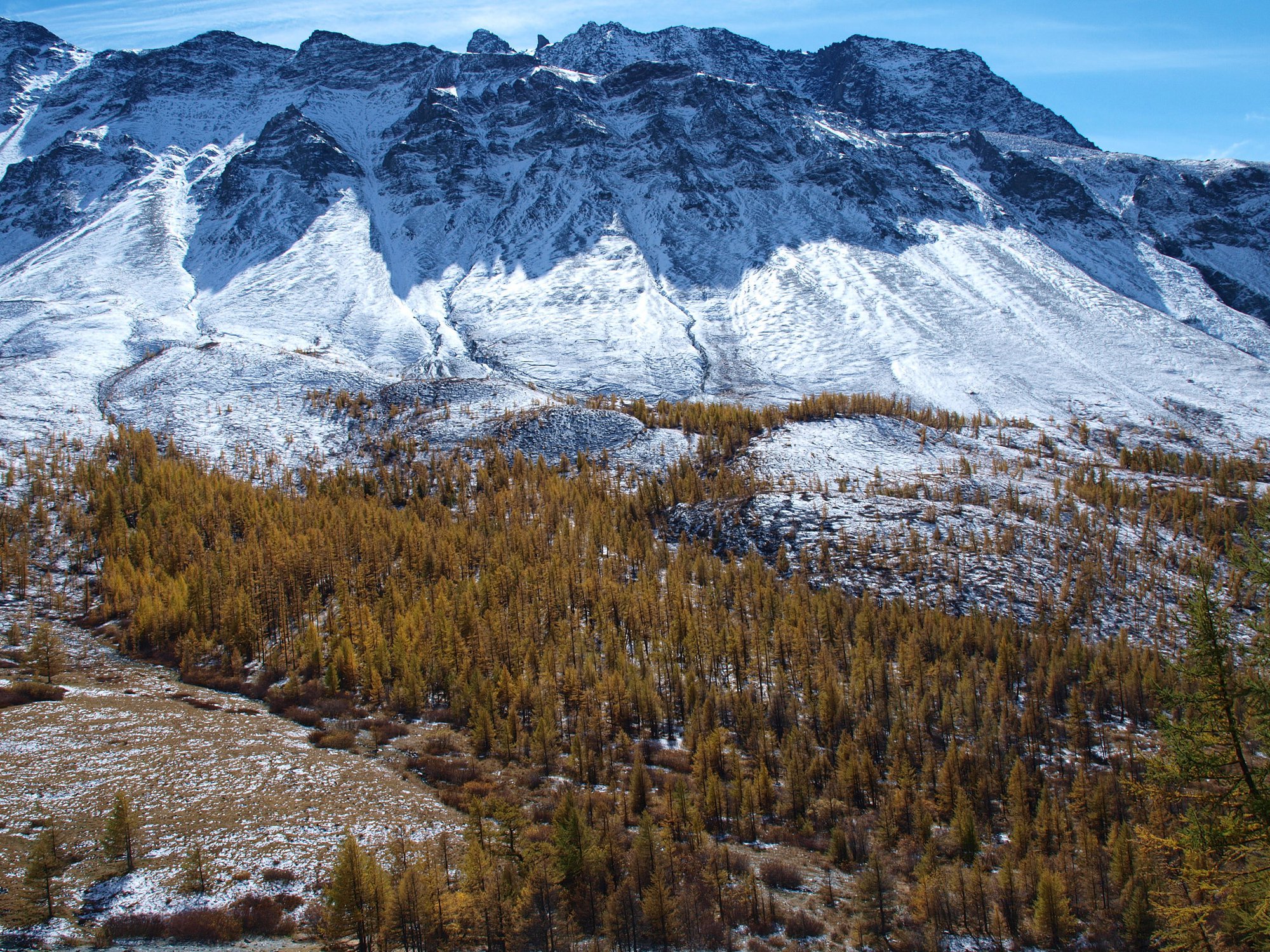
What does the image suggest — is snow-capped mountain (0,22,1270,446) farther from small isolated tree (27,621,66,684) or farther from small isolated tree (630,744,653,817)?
small isolated tree (630,744,653,817)

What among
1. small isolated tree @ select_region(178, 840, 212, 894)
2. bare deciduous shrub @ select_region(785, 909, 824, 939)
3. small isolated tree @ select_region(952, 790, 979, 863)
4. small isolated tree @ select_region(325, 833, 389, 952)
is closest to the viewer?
small isolated tree @ select_region(325, 833, 389, 952)

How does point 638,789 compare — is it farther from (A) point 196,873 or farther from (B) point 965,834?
(A) point 196,873

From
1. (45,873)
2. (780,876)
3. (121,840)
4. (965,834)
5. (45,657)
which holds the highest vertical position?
(45,873)

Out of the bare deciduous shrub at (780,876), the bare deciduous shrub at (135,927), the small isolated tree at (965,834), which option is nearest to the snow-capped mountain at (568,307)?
the bare deciduous shrub at (135,927)

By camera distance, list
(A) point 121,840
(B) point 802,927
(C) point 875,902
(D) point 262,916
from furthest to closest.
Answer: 1. (C) point 875,902
2. (B) point 802,927
3. (A) point 121,840
4. (D) point 262,916

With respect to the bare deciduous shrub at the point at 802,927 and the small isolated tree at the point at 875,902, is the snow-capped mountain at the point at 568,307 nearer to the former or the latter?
the bare deciduous shrub at the point at 802,927

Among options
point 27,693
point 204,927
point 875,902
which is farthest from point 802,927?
point 27,693

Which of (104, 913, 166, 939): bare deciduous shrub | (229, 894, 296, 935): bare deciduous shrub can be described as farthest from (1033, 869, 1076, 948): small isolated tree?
(104, 913, 166, 939): bare deciduous shrub
